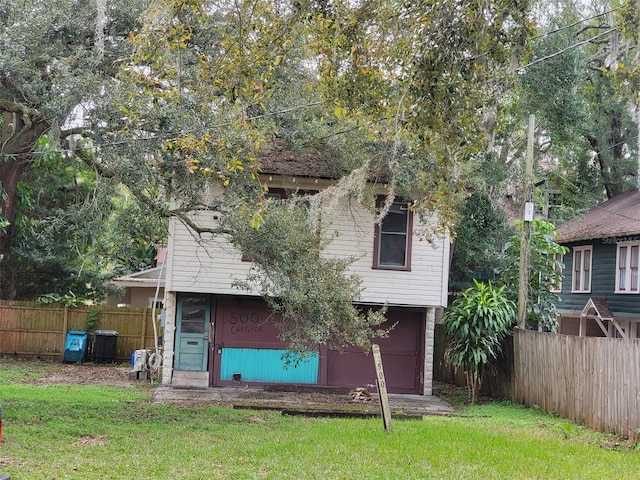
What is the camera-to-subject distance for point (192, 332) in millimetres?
19141

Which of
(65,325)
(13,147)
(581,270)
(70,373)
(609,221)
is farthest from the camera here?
(581,270)

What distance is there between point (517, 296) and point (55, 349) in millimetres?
13460

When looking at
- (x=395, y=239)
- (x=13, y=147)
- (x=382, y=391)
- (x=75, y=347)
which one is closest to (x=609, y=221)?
(x=395, y=239)

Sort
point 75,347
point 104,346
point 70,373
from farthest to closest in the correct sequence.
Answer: point 104,346, point 75,347, point 70,373

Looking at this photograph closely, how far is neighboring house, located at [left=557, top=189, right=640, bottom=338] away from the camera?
24.5 meters

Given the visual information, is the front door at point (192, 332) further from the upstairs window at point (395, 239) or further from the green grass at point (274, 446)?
the green grass at point (274, 446)

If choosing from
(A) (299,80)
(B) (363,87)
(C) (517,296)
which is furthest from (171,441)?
(C) (517,296)

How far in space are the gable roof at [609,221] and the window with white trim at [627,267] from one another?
2.53 feet

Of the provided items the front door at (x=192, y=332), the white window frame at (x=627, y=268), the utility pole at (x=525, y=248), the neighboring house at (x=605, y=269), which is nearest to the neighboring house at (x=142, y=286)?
the front door at (x=192, y=332)

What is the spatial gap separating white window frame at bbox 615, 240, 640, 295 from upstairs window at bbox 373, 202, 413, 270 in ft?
30.3

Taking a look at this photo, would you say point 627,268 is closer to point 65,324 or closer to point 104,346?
point 104,346

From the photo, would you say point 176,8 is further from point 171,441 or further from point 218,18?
point 171,441

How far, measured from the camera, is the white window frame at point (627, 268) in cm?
2439

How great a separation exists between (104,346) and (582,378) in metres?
14.4
